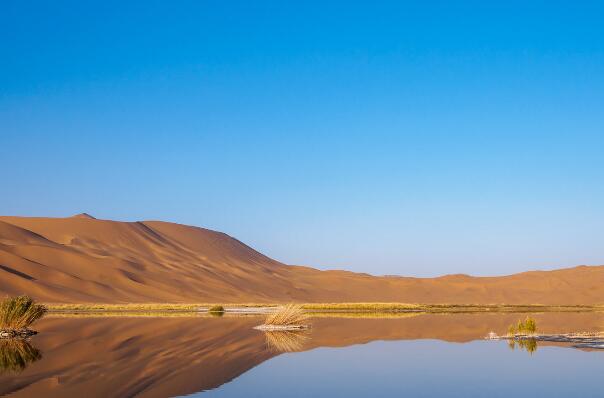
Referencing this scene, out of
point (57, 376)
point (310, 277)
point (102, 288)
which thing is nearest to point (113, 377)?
point (57, 376)

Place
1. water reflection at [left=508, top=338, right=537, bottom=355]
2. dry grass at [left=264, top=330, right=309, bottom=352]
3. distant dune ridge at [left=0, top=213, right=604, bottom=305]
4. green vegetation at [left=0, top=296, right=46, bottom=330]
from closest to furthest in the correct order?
dry grass at [left=264, top=330, right=309, bottom=352], water reflection at [left=508, top=338, right=537, bottom=355], green vegetation at [left=0, top=296, right=46, bottom=330], distant dune ridge at [left=0, top=213, right=604, bottom=305]

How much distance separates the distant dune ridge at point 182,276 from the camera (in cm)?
7669

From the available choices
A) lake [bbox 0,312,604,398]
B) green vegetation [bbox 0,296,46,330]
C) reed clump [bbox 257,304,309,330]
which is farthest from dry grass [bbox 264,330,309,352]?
green vegetation [bbox 0,296,46,330]

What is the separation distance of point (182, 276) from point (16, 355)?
76725 millimetres

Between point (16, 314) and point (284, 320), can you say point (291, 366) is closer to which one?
point (284, 320)

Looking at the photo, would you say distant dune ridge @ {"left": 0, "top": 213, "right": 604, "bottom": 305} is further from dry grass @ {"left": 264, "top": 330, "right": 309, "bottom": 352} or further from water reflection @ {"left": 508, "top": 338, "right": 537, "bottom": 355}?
water reflection @ {"left": 508, "top": 338, "right": 537, "bottom": 355}

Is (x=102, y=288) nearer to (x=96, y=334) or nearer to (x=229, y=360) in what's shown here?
(x=96, y=334)

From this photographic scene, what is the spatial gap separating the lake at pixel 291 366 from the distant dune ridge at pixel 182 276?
44488 mm

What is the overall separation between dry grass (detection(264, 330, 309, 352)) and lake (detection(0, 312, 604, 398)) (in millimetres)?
34

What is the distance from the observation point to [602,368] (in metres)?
17.7

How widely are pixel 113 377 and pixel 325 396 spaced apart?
475 centimetres

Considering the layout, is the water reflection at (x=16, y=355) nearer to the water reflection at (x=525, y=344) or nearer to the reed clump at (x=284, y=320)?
the reed clump at (x=284, y=320)

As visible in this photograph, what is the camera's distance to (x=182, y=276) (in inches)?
3777

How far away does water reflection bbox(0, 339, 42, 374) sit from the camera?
55.7 ft
